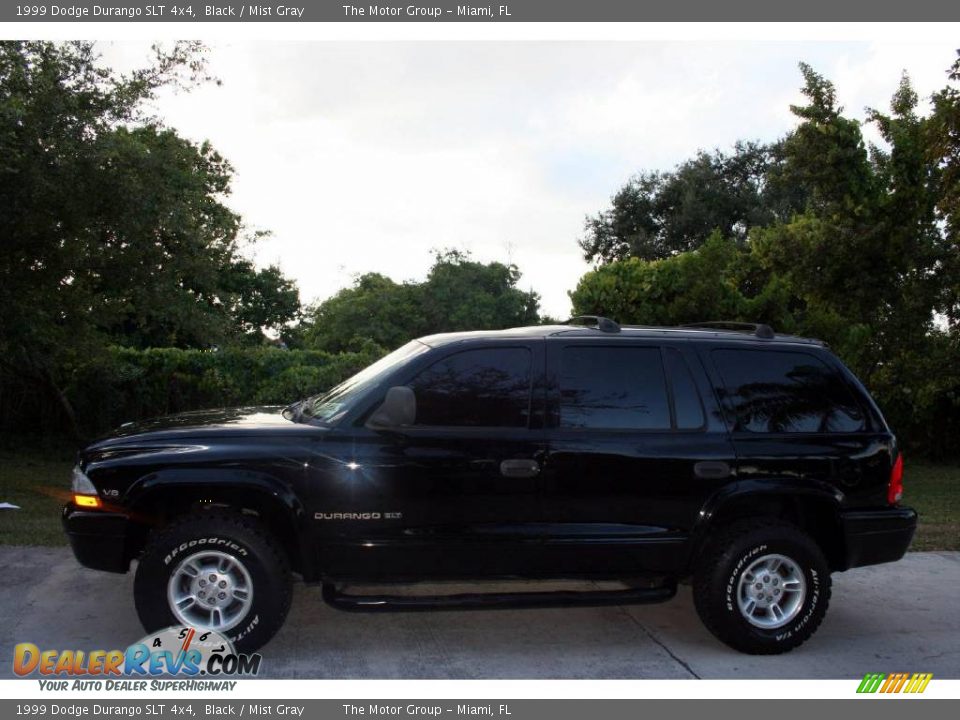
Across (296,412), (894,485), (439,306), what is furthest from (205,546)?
(439,306)

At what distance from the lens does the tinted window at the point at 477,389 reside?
5.55m

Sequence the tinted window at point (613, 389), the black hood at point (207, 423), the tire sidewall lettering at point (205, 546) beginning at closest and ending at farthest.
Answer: the tire sidewall lettering at point (205, 546) < the black hood at point (207, 423) < the tinted window at point (613, 389)

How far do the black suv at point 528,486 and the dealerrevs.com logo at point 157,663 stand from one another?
0.09 meters

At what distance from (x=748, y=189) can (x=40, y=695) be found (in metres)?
30.9

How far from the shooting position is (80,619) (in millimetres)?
5980

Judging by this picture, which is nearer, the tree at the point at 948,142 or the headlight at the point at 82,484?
the headlight at the point at 82,484

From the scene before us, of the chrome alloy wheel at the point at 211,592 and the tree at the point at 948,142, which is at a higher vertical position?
the tree at the point at 948,142

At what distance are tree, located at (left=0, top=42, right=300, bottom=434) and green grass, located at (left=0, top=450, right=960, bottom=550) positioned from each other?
1799mm

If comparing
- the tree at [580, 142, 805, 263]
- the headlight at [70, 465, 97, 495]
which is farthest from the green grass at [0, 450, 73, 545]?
the tree at [580, 142, 805, 263]

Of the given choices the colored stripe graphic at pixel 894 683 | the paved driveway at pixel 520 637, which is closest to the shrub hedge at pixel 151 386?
the paved driveway at pixel 520 637

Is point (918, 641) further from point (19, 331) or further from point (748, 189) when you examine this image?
point (748, 189)

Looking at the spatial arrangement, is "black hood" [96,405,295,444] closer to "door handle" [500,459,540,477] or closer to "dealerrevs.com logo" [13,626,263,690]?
"dealerrevs.com logo" [13,626,263,690]

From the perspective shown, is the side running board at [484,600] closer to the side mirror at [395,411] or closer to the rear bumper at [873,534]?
the side mirror at [395,411]
